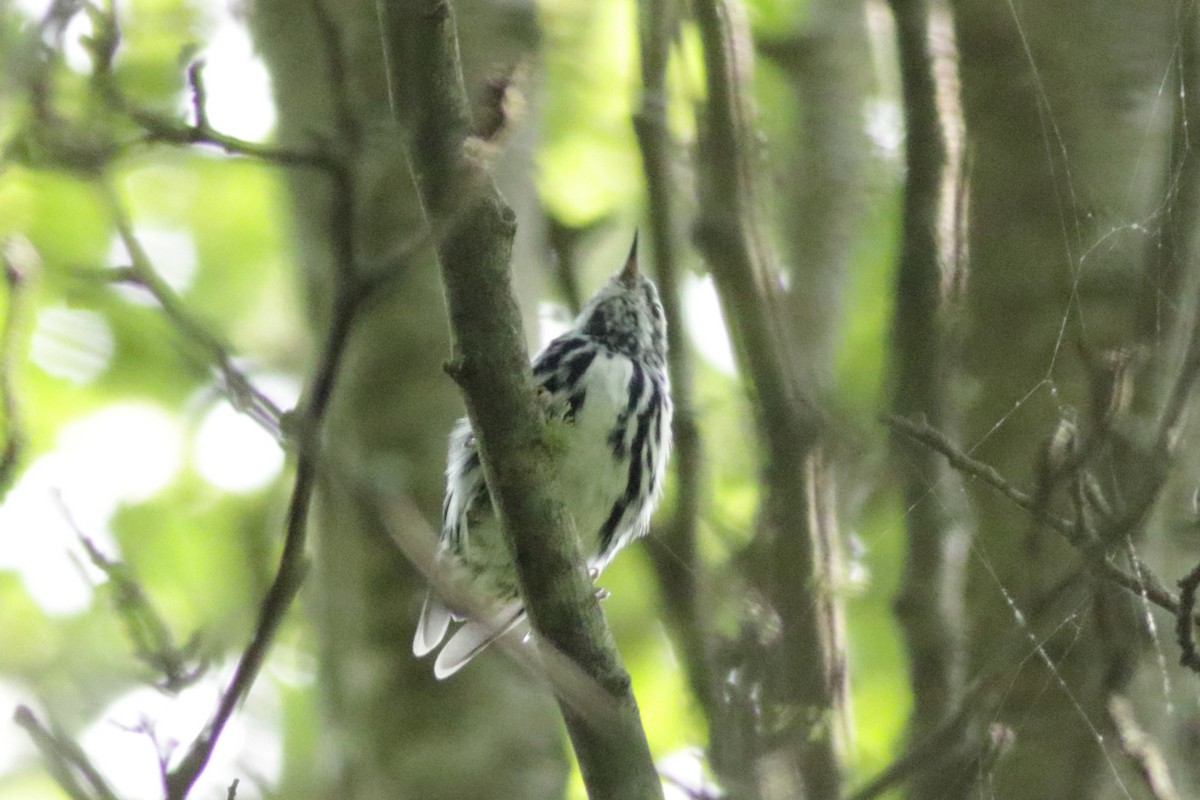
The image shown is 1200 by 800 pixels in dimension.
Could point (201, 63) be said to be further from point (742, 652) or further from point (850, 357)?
point (850, 357)

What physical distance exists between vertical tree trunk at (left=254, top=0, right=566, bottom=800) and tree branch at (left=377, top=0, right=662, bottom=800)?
1.35m

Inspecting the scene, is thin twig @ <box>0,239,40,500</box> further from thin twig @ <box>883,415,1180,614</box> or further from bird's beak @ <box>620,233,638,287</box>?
bird's beak @ <box>620,233,638,287</box>

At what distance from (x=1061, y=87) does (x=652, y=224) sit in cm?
110

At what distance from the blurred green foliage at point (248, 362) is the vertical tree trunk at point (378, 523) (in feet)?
0.88

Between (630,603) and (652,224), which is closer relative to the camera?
(652,224)

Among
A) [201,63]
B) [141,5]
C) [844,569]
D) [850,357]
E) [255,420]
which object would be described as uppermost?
[141,5]

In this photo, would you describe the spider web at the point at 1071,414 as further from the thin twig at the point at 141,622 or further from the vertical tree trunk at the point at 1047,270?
the thin twig at the point at 141,622

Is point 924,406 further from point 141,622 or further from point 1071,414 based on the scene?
point 141,622

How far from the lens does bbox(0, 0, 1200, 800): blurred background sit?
276cm

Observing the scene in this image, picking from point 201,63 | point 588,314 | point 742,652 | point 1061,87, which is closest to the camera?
point 201,63

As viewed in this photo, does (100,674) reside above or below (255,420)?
below

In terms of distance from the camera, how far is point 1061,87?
146 inches

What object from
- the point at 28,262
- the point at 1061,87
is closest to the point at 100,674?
the point at 28,262

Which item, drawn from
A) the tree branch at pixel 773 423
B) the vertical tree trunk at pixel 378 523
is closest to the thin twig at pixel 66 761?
the tree branch at pixel 773 423
